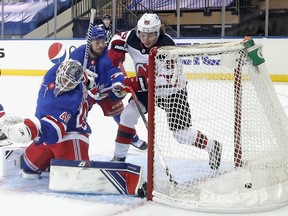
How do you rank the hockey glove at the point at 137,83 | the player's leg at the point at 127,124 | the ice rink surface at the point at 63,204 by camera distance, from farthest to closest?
the player's leg at the point at 127,124, the hockey glove at the point at 137,83, the ice rink surface at the point at 63,204

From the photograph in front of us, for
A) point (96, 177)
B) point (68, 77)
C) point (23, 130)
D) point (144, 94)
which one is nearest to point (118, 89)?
point (144, 94)

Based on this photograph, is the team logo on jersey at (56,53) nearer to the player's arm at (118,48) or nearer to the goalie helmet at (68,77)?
the player's arm at (118,48)

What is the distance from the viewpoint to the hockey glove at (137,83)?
7.97 ft

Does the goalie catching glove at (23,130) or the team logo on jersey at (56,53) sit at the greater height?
the team logo on jersey at (56,53)

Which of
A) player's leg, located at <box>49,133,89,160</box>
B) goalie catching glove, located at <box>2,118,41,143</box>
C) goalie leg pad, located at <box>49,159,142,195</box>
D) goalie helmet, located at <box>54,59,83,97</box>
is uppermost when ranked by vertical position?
goalie helmet, located at <box>54,59,83,97</box>

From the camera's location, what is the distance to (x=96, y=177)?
215 centimetres

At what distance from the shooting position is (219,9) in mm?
8461

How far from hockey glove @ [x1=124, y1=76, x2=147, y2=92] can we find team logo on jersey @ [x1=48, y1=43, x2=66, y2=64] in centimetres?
585

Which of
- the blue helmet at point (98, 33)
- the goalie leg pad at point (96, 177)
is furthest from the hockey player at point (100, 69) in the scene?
the goalie leg pad at point (96, 177)

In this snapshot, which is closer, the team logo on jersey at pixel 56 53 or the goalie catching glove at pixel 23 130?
the goalie catching glove at pixel 23 130

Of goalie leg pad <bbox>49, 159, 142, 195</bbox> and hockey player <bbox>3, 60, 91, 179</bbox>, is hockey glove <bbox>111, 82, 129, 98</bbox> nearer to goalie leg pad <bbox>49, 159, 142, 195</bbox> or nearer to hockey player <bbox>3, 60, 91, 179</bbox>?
hockey player <bbox>3, 60, 91, 179</bbox>

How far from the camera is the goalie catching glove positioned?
202 cm

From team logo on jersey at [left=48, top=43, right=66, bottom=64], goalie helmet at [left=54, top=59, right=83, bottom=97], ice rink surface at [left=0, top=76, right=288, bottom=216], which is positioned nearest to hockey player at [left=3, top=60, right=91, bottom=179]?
goalie helmet at [left=54, top=59, right=83, bottom=97]

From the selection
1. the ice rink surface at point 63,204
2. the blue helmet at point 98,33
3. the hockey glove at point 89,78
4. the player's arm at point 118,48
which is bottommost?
the ice rink surface at point 63,204
